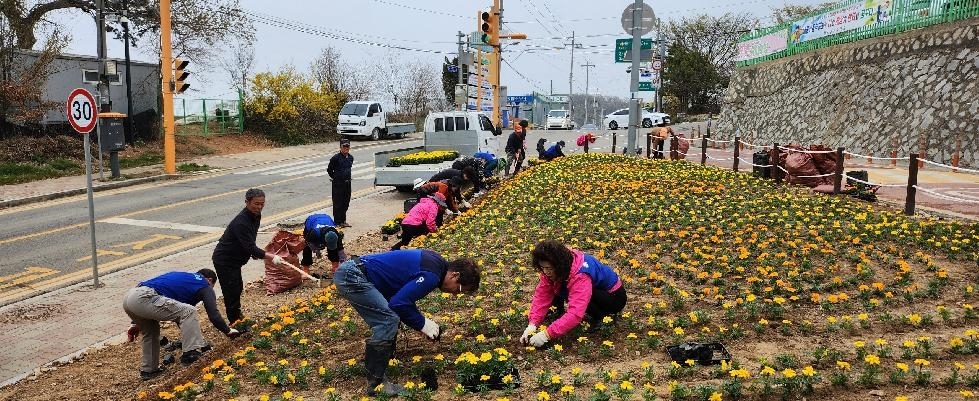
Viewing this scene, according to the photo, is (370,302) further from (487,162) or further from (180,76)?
(180,76)

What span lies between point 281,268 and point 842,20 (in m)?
24.7

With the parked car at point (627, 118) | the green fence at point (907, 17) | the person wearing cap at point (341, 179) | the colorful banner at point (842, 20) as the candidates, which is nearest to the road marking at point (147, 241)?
the person wearing cap at point (341, 179)

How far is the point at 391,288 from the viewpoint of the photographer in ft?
17.5

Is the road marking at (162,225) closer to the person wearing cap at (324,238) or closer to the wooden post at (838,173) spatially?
the person wearing cap at (324,238)

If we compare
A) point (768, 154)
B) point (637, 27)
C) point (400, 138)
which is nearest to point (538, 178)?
point (768, 154)

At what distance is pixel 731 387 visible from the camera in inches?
183

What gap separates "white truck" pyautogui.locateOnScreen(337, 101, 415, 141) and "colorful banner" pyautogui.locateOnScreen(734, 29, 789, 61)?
1947cm

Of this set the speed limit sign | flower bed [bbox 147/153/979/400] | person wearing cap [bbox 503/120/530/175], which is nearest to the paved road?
the speed limit sign

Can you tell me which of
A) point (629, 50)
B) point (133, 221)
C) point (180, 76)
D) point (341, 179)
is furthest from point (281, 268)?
point (629, 50)

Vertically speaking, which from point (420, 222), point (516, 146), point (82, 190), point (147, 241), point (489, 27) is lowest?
point (147, 241)

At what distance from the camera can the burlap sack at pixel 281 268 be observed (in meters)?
8.96

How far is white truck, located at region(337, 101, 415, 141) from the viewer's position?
122 feet

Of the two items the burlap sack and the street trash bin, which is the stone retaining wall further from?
the burlap sack

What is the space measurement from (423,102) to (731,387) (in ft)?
171
